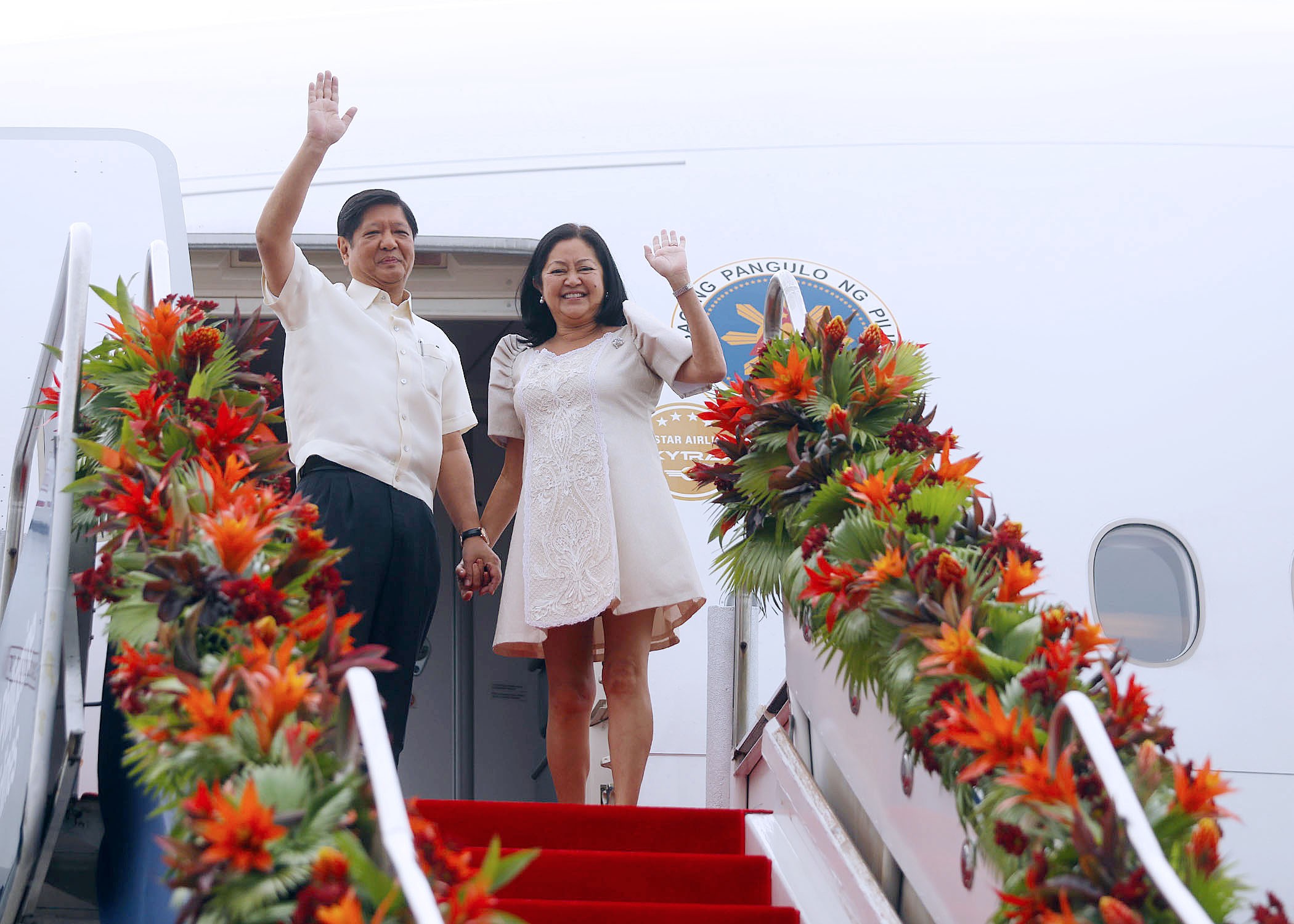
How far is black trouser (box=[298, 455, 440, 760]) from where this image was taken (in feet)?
9.46

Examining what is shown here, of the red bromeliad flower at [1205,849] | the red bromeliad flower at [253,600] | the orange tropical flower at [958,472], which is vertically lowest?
the red bromeliad flower at [1205,849]

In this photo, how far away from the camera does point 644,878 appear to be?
288 cm

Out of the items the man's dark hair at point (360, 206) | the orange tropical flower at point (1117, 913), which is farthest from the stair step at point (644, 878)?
the man's dark hair at point (360, 206)

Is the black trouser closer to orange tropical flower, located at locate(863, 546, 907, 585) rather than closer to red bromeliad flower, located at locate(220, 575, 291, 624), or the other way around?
red bromeliad flower, located at locate(220, 575, 291, 624)

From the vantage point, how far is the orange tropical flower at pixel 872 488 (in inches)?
103

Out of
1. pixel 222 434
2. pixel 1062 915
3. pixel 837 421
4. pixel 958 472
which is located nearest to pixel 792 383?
pixel 837 421

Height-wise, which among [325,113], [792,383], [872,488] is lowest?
[872,488]

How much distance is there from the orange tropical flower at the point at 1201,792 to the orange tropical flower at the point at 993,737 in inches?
8.4

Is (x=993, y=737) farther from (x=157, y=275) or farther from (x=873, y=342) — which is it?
(x=157, y=275)

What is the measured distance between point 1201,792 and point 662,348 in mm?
1912

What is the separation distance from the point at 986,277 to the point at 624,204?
150 centimetres

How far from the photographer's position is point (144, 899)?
2.25 meters

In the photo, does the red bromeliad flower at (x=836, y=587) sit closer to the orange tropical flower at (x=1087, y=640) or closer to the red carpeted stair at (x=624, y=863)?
the orange tropical flower at (x=1087, y=640)

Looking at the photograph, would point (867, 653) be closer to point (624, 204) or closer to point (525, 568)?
point (525, 568)
